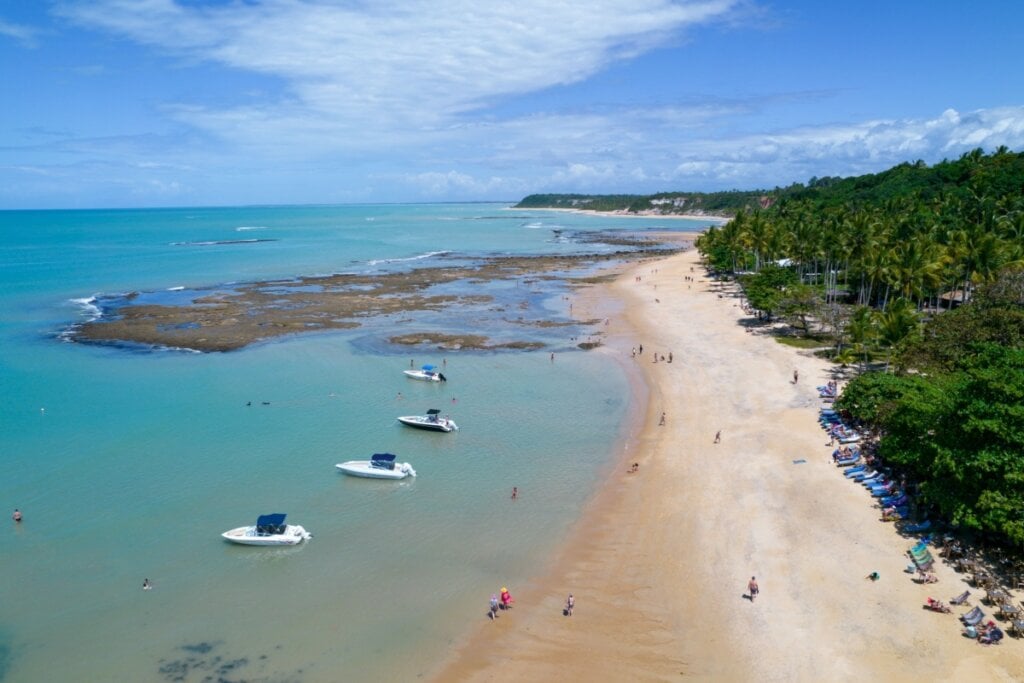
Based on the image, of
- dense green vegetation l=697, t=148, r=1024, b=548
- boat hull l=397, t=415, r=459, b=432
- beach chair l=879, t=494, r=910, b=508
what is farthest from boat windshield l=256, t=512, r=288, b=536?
dense green vegetation l=697, t=148, r=1024, b=548

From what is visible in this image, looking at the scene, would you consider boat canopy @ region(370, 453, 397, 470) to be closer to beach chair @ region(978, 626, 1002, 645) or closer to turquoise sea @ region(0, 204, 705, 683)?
turquoise sea @ region(0, 204, 705, 683)

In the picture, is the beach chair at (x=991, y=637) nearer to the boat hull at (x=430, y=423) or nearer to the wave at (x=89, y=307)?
the boat hull at (x=430, y=423)

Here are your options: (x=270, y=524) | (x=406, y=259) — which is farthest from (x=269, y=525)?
(x=406, y=259)

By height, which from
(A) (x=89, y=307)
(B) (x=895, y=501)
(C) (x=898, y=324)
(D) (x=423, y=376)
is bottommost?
(B) (x=895, y=501)

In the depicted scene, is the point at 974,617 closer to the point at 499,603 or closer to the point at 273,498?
the point at 499,603

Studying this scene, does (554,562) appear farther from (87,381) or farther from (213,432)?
(87,381)

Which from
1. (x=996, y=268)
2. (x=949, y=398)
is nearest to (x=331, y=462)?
(x=949, y=398)
